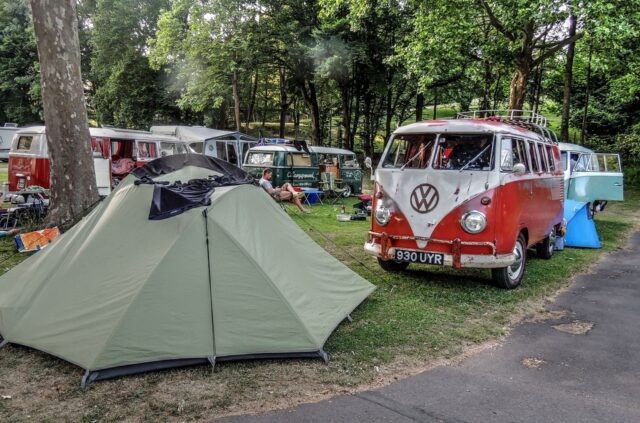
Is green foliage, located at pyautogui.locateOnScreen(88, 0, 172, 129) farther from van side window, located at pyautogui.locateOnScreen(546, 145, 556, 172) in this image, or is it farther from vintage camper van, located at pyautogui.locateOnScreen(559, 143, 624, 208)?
van side window, located at pyautogui.locateOnScreen(546, 145, 556, 172)

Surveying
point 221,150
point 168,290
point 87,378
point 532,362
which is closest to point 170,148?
point 221,150

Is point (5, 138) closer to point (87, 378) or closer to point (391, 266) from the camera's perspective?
point (391, 266)

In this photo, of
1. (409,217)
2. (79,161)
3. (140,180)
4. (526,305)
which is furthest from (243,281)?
(79,161)

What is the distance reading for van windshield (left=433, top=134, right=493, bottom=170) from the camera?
6727 millimetres

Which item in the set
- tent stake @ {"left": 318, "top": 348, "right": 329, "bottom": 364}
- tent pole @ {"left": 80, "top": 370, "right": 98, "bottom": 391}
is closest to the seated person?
tent stake @ {"left": 318, "top": 348, "right": 329, "bottom": 364}

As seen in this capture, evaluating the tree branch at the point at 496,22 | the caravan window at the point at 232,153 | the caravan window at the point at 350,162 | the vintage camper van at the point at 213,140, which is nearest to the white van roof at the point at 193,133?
the vintage camper van at the point at 213,140

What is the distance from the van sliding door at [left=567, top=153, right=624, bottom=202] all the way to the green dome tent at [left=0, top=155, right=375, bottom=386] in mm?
10626

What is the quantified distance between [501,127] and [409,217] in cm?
186

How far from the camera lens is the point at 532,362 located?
15.4ft

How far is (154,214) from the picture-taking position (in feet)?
15.2

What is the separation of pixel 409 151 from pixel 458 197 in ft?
4.04

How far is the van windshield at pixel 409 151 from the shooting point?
7.17 meters

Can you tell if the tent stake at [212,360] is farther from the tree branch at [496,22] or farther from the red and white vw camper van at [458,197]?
the tree branch at [496,22]

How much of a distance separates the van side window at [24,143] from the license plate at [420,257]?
37.7 feet
